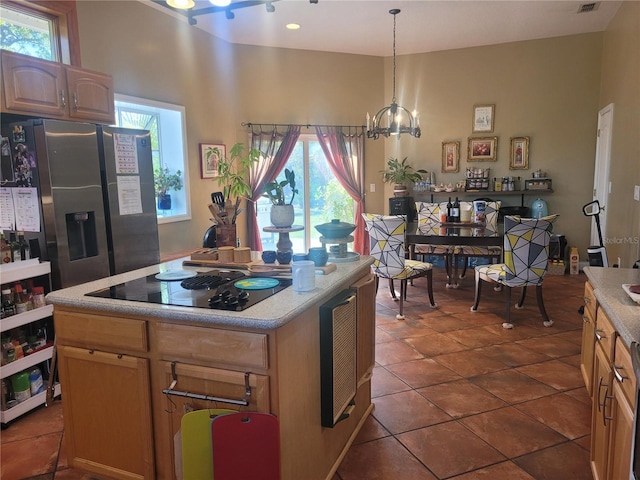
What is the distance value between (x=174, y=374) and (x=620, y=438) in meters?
1.61

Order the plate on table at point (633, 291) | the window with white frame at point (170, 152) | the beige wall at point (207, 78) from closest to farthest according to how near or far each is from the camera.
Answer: the plate on table at point (633, 291) < the beige wall at point (207, 78) < the window with white frame at point (170, 152)

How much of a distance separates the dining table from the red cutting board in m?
3.25

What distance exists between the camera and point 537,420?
Answer: 102 inches

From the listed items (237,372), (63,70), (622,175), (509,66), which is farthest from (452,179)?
(237,372)

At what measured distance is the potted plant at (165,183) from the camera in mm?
4848

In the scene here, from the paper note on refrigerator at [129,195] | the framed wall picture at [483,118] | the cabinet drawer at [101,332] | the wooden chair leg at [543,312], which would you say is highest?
the framed wall picture at [483,118]

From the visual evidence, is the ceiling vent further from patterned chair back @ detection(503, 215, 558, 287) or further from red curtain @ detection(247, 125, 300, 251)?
red curtain @ detection(247, 125, 300, 251)

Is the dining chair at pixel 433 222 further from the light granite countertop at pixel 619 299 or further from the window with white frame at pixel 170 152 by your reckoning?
the light granite countertop at pixel 619 299

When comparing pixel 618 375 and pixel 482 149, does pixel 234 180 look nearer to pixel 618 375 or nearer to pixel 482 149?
pixel 618 375

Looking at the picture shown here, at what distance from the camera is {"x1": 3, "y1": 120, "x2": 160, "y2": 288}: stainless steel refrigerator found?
2.76 meters

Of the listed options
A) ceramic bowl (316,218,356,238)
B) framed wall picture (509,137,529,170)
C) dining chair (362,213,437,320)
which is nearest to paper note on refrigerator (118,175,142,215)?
ceramic bowl (316,218,356,238)

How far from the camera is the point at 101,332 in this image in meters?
1.90

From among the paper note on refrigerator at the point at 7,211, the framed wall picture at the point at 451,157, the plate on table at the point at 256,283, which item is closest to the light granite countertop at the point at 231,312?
the plate on table at the point at 256,283

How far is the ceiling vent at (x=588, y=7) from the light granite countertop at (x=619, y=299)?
3767mm
